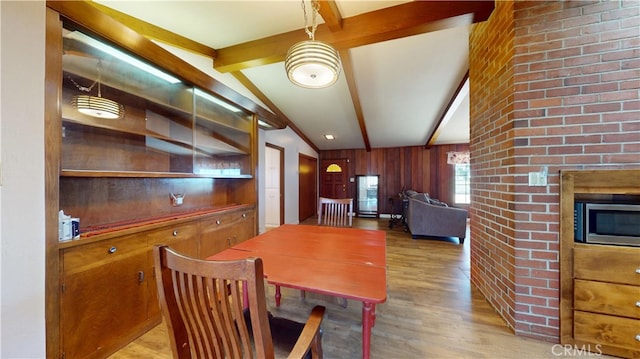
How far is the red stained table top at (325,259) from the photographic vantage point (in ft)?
3.63

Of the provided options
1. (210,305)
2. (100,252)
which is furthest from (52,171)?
(210,305)

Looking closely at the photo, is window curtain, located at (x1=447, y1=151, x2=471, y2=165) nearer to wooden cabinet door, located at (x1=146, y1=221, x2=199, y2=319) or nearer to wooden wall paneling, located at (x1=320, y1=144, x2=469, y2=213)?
wooden wall paneling, located at (x1=320, y1=144, x2=469, y2=213)

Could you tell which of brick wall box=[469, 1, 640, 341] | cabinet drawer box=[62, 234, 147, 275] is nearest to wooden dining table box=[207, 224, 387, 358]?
cabinet drawer box=[62, 234, 147, 275]

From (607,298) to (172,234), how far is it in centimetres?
342

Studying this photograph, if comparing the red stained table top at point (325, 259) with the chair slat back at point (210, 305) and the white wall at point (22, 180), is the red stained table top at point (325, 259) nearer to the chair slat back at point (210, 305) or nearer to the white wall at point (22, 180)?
the chair slat back at point (210, 305)

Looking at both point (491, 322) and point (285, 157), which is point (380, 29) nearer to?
point (491, 322)

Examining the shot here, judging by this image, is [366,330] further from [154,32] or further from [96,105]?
[154,32]

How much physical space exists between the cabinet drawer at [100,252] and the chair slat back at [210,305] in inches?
42.1

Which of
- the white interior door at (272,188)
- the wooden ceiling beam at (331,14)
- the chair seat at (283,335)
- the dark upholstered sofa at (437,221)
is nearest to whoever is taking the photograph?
the chair seat at (283,335)

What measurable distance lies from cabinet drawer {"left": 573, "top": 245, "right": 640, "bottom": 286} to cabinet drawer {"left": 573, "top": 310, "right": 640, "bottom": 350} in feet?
0.90

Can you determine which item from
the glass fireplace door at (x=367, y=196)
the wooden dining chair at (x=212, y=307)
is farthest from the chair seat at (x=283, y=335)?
the glass fireplace door at (x=367, y=196)

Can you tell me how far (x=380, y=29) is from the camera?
2.33m

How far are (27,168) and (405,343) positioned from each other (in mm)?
2600

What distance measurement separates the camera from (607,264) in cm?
160
